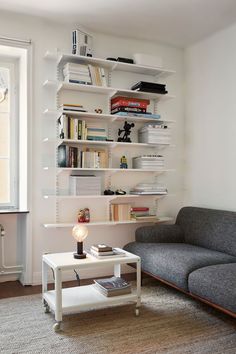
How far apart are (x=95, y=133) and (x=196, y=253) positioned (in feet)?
4.97

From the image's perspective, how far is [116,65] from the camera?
12.3 ft

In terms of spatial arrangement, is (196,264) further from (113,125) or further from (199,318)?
(113,125)

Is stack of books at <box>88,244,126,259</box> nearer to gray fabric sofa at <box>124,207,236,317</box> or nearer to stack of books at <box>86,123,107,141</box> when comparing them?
gray fabric sofa at <box>124,207,236,317</box>

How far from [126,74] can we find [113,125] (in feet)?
1.91

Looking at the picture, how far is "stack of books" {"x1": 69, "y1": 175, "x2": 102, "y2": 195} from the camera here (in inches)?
141

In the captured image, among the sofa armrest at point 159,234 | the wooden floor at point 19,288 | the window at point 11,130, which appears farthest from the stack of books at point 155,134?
the wooden floor at point 19,288

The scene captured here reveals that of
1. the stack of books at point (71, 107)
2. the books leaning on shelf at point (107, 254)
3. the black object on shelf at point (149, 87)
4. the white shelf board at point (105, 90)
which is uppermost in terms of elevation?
the black object on shelf at point (149, 87)

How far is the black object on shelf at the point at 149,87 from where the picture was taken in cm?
383

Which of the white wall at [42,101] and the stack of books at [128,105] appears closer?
the white wall at [42,101]

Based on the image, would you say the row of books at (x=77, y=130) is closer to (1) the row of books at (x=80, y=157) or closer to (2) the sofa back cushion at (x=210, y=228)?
(1) the row of books at (x=80, y=157)

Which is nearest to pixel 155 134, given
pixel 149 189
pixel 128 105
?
pixel 128 105

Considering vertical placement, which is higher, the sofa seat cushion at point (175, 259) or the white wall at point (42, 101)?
the white wall at point (42, 101)

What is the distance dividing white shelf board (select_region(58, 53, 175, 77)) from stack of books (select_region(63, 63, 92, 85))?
0.08 metres

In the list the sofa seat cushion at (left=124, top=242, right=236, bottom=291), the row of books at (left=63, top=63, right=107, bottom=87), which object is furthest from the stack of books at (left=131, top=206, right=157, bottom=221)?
the row of books at (left=63, top=63, right=107, bottom=87)
